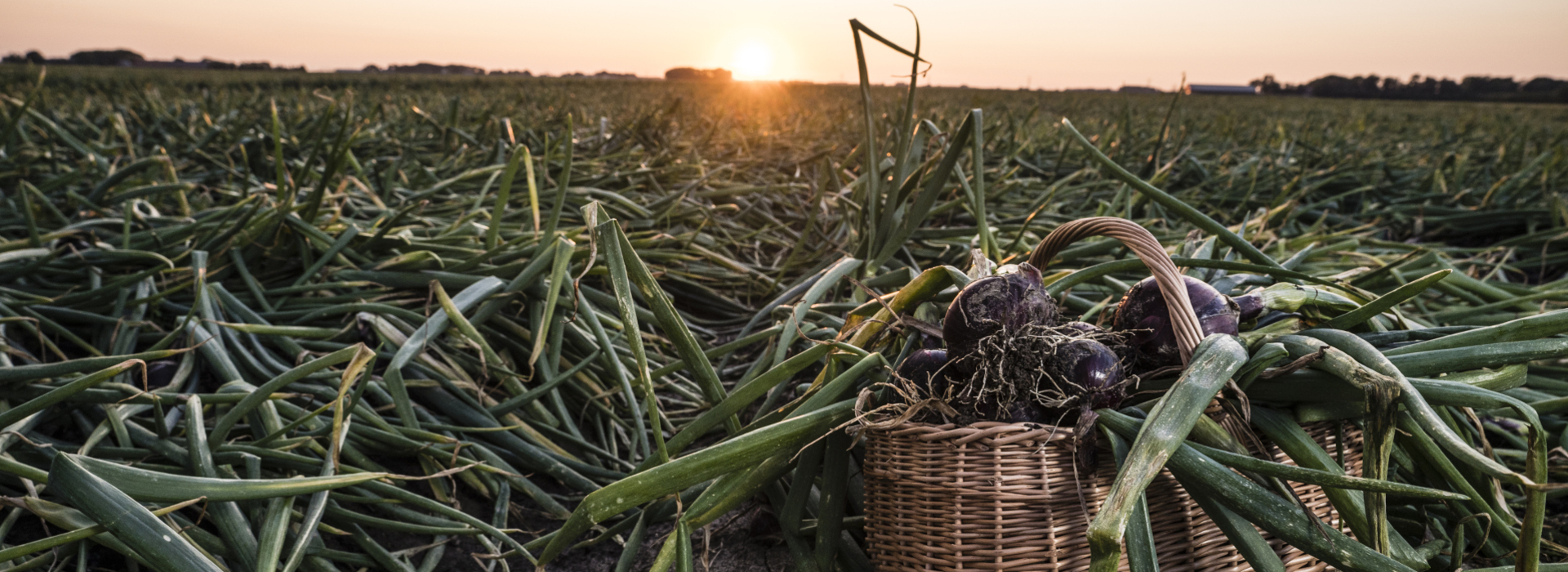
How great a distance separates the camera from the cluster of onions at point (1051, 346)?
0.89 meters

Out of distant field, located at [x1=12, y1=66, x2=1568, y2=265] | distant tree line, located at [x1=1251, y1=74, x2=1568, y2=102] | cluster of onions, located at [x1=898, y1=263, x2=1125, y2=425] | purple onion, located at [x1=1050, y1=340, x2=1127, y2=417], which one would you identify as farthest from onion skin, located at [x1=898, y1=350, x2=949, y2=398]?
distant tree line, located at [x1=1251, y1=74, x2=1568, y2=102]

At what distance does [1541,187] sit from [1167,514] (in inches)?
148

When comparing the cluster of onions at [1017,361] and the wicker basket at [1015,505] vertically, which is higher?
the cluster of onions at [1017,361]

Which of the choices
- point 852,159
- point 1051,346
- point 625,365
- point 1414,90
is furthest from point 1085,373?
point 1414,90

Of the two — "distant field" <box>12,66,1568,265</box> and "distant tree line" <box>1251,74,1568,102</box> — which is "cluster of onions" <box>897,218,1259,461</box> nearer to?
"distant field" <box>12,66,1568,265</box>

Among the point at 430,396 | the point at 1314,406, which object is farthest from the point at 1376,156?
the point at 430,396

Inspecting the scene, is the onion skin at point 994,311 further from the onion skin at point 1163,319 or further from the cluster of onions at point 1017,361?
the onion skin at point 1163,319

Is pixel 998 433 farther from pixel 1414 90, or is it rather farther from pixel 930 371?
pixel 1414 90

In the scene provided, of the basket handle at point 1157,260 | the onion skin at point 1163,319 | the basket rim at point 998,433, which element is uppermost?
the basket handle at point 1157,260

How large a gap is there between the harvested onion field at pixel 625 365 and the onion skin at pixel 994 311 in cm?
11

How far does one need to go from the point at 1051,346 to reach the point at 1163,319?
0.18 meters

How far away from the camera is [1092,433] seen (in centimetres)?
86

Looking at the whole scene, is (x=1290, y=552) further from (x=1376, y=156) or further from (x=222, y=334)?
(x=1376, y=156)

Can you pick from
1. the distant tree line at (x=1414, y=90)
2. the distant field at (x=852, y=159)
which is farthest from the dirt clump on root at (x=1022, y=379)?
the distant tree line at (x=1414, y=90)
